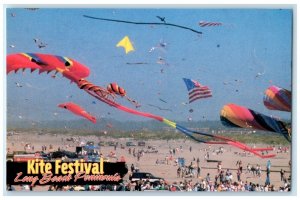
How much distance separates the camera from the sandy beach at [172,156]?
10828 millimetres

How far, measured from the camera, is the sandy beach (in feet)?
35.5

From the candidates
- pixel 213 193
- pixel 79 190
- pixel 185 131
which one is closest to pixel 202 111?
pixel 185 131

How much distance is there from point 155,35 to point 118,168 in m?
1.63

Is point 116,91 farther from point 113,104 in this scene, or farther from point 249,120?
point 249,120

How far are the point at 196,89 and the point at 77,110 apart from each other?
1.42 meters

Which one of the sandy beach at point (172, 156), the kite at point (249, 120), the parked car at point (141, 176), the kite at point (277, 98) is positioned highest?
the kite at point (277, 98)

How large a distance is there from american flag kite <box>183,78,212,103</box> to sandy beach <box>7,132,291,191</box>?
56 centimetres

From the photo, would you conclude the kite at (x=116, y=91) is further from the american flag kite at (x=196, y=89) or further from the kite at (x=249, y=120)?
the kite at (x=249, y=120)

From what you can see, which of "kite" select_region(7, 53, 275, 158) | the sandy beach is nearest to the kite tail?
"kite" select_region(7, 53, 275, 158)

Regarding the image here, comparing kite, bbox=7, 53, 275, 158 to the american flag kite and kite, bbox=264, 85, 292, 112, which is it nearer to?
the american flag kite

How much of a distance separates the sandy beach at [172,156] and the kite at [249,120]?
22cm

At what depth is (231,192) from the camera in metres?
Answer: 10.8

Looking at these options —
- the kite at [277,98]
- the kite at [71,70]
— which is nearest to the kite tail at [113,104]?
the kite at [71,70]

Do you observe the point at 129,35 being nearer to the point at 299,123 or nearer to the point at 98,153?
the point at 98,153
